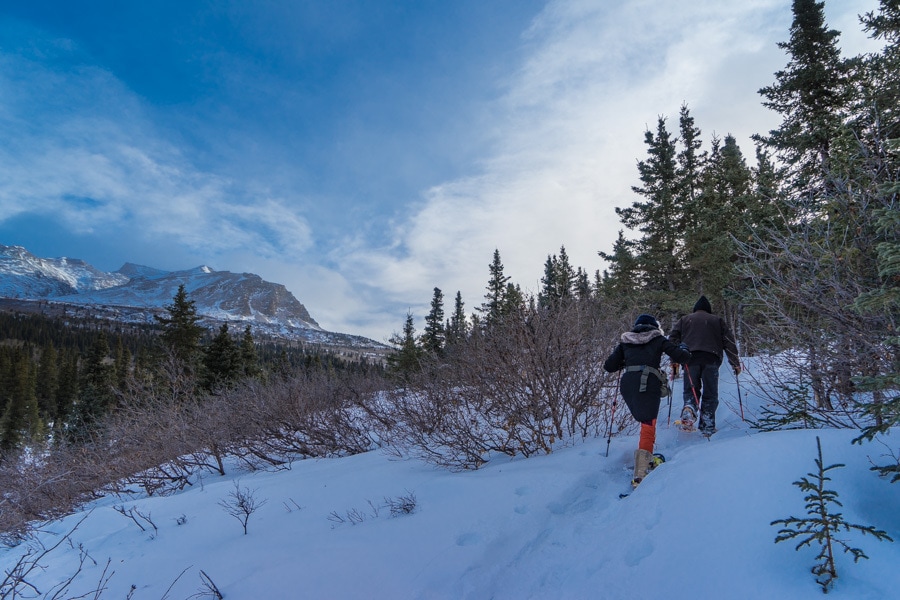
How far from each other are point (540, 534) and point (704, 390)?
10.3 feet

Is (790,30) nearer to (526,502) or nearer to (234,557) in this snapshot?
(526,502)

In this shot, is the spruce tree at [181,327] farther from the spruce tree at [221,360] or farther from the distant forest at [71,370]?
the spruce tree at [221,360]

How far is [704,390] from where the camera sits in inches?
216

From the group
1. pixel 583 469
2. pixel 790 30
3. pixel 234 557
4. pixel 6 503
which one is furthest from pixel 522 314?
pixel 790 30

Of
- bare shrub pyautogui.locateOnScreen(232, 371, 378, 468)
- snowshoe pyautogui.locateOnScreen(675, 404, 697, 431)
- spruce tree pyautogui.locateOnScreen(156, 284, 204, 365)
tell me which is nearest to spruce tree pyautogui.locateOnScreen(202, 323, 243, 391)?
spruce tree pyautogui.locateOnScreen(156, 284, 204, 365)

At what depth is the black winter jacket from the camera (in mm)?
4594

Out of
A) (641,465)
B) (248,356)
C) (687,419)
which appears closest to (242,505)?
(641,465)

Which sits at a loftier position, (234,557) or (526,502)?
(526,502)

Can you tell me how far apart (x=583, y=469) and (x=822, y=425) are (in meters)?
2.50

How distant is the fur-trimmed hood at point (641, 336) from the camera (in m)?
4.78

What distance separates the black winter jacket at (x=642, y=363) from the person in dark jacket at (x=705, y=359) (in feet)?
3.53

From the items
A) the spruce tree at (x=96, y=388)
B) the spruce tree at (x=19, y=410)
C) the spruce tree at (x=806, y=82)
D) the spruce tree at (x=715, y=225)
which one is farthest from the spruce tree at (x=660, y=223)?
the spruce tree at (x=19, y=410)

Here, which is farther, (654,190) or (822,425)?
(654,190)

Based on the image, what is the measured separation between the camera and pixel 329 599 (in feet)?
11.9
